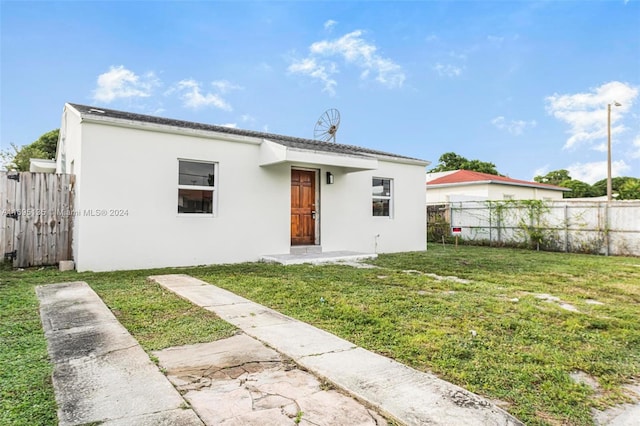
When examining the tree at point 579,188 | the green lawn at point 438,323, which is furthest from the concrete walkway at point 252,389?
the tree at point 579,188

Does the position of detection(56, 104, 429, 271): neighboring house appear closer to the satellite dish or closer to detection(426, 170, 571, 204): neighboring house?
the satellite dish

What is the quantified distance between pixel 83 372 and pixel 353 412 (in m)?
1.82

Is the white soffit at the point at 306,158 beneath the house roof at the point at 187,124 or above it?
beneath

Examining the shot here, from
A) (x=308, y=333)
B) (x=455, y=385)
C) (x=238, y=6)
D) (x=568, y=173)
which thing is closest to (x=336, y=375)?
(x=455, y=385)

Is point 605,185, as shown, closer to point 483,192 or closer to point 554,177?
point 554,177

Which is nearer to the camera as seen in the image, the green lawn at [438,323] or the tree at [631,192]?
the green lawn at [438,323]

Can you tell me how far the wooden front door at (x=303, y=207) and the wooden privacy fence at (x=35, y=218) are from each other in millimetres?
4987

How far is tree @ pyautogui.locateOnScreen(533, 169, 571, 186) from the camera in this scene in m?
43.3

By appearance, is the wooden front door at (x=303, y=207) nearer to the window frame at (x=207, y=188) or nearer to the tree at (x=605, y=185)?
the window frame at (x=207, y=188)

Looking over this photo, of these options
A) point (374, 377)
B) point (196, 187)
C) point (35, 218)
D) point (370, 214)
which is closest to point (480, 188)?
point (370, 214)

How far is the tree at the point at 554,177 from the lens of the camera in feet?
142

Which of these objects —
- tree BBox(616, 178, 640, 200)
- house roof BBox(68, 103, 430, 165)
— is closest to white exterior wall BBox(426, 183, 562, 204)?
tree BBox(616, 178, 640, 200)

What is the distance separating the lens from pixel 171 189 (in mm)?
7789

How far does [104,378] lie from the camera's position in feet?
7.61
